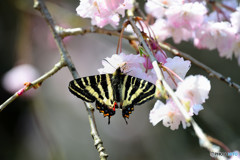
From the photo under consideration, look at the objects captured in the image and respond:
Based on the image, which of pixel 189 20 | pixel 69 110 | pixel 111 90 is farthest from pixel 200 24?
pixel 69 110

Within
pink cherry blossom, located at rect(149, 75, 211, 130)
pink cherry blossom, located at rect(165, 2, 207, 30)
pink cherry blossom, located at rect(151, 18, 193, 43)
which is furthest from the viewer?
pink cherry blossom, located at rect(151, 18, 193, 43)

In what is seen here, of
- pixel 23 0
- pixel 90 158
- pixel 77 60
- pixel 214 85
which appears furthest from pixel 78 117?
pixel 23 0

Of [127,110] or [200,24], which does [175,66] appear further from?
[200,24]

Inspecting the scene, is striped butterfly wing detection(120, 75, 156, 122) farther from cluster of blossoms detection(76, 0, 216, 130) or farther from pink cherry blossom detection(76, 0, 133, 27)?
pink cherry blossom detection(76, 0, 133, 27)

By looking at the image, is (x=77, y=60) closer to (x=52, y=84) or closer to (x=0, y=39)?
(x=52, y=84)

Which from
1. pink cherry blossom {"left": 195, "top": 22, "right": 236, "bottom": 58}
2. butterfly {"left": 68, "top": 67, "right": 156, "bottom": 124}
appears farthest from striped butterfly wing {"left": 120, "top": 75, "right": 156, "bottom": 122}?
pink cherry blossom {"left": 195, "top": 22, "right": 236, "bottom": 58}

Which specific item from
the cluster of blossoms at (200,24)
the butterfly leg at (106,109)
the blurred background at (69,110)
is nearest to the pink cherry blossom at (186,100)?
the butterfly leg at (106,109)
